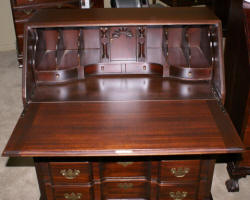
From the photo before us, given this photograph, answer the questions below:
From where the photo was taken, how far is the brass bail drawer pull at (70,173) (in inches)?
84.7

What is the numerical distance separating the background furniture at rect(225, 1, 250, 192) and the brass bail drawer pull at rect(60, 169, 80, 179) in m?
1.28

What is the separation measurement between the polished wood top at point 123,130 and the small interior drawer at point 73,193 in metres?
0.56

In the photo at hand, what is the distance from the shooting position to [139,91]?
7.25 feet

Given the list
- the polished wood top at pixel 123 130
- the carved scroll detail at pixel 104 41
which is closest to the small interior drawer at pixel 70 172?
the polished wood top at pixel 123 130

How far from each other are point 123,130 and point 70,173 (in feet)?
1.87

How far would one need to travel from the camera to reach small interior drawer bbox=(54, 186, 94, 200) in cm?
224

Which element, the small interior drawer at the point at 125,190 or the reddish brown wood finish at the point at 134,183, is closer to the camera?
the reddish brown wood finish at the point at 134,183

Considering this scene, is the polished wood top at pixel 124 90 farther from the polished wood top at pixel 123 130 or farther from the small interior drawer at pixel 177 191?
the small interior drawer at pixel 177 191

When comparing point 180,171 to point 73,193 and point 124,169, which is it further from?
point 73,193

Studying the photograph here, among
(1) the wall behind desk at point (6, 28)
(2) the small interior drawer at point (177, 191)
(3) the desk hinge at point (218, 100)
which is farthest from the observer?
(1) the wall behind desk at point (6, 28)

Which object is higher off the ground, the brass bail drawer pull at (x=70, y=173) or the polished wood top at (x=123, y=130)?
the polished wood top at (x=123, y=130)

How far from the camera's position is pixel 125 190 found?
92.3 inches

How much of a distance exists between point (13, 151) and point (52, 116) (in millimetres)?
342

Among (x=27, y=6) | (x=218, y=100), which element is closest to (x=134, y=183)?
(x=218, y=100)
